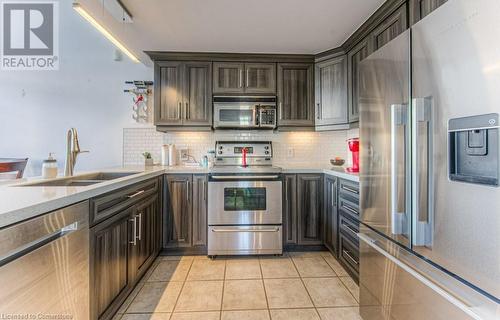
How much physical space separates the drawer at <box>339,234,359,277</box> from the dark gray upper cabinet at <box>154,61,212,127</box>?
77.5 inches

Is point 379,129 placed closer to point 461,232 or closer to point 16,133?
point 461,232

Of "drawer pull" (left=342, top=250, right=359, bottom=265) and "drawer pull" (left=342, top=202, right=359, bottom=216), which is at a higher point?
"drawer pull" (left=342, top=202, right=359, bottom=216)

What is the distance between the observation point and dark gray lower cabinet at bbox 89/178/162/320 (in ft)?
4.65

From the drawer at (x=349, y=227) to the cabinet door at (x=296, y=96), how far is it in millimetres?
1285

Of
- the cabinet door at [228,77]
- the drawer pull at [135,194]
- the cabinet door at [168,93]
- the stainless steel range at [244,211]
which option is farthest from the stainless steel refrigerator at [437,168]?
the cabinet door at [168,93]

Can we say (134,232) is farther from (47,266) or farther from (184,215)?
(47,266)

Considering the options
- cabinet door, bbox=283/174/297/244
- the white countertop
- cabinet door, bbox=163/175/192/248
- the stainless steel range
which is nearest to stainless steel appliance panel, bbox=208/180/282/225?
the stainless steel range

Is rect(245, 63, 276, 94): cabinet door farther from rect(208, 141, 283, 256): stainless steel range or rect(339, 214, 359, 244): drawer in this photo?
rect(339, 214, 359, 244): drawer

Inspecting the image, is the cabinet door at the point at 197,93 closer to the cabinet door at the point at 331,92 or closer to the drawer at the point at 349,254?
the cabinet door at the point at 331,92

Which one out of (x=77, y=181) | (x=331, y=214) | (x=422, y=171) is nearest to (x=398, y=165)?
(x=422, y=171)

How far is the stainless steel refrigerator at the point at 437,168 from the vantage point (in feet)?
2.71

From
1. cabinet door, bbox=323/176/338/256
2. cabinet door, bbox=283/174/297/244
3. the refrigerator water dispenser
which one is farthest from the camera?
cabinet door, bbox=283/174/297/244

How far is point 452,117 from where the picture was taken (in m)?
0.96

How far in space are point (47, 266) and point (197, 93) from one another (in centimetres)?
242
